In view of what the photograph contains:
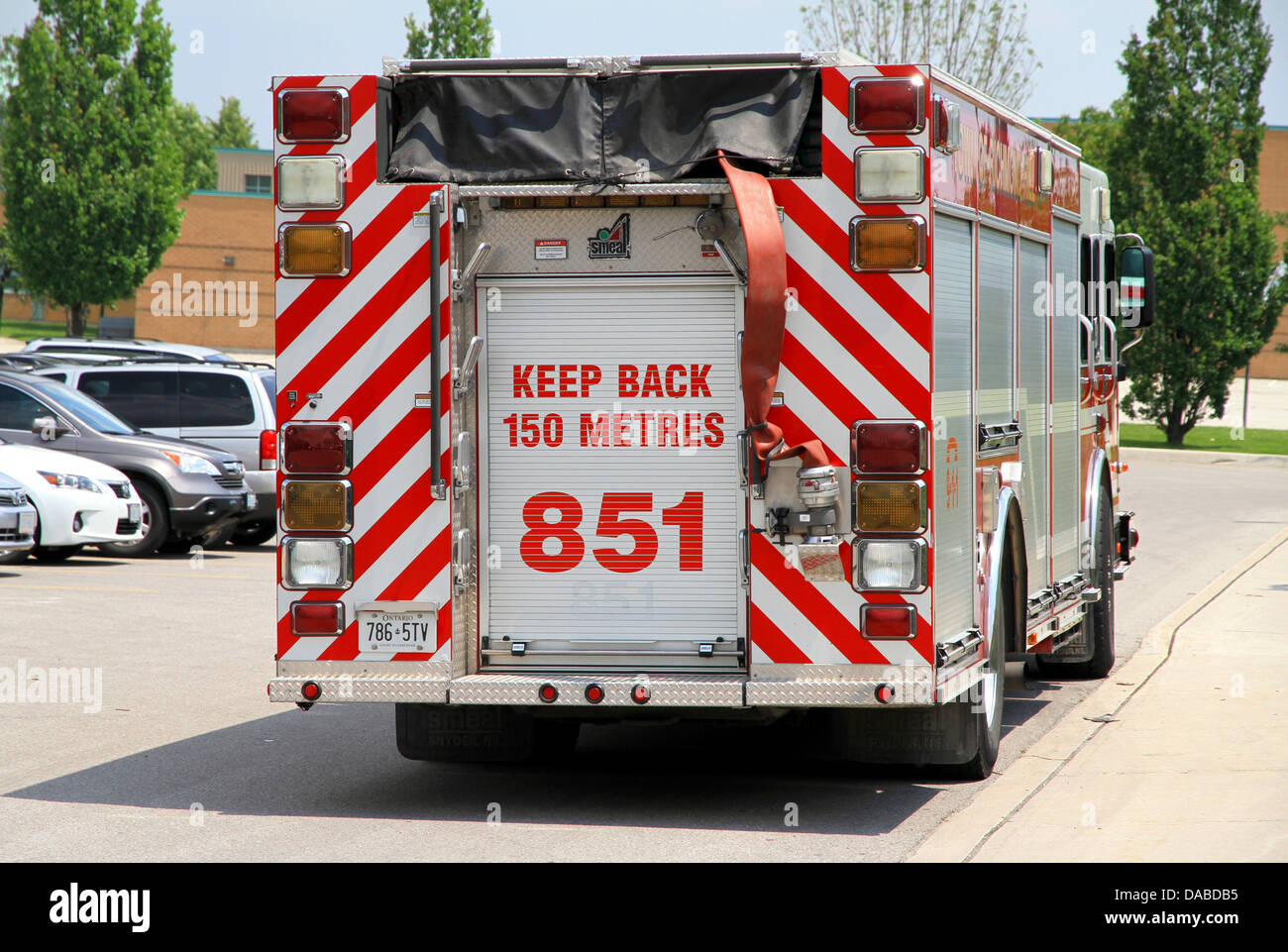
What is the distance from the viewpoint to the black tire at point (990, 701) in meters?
7.42

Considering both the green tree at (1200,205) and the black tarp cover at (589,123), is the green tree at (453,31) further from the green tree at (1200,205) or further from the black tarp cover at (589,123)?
the black tarp cover at (589,123)

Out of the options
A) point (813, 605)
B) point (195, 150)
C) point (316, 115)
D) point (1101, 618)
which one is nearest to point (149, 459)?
point (1101, 618)

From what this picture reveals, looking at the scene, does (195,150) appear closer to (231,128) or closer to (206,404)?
(231,128)

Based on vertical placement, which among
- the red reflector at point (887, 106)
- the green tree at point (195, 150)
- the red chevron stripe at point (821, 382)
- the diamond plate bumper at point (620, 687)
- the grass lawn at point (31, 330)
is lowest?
the diamond plate bumper at point (620, 687)

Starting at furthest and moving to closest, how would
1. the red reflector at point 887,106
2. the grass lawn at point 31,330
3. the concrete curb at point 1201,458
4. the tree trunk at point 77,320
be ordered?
the grass lawn at point 31,330 < the tree trunk at point 77,320 < the concrete curb at point 1201,458 < the red reflector at point 887,106

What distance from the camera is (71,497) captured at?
15852mm

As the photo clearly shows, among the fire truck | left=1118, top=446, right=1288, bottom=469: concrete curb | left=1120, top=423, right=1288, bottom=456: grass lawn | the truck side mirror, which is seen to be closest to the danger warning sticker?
the fire truck

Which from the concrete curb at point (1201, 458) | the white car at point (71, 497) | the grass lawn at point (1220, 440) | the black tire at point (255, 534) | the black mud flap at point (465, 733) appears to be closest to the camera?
the black mud flap at point (465, 733)

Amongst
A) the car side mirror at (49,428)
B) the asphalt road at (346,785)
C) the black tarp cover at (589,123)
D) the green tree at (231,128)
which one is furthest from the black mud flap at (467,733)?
the green tree at (231,128)

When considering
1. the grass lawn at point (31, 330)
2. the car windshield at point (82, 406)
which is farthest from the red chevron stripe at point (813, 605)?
the grass lawn at point (31, 330)

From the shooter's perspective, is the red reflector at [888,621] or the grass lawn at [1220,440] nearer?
the red reflector at [888,621]

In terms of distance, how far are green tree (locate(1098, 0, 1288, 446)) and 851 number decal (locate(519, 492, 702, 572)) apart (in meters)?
36.4

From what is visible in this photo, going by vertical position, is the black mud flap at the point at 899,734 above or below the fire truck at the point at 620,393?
below

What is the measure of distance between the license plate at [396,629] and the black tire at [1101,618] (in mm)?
5187
